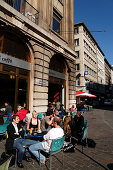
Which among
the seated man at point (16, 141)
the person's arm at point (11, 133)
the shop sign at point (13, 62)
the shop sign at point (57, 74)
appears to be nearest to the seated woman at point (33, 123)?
the seated man at point (16, 141)

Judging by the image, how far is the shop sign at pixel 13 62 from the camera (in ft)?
24.7

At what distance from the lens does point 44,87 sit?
32.0ft

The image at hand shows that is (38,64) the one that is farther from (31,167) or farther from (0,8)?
(31,167)

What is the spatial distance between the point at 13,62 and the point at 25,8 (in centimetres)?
447

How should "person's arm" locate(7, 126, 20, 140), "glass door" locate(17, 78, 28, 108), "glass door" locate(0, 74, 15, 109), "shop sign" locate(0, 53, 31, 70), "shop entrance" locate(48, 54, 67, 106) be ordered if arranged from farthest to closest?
1. "shop entrance" locate(48, 54, 67, 106)
2. "glass door" locate(17, 78, 28, 108)
3. "glass door" locate(0, 74, 15, 109)
4. "shop sign" locate(0, 53, 31, 70)
5. "person's arm" locate(7, 126, 20, 140)

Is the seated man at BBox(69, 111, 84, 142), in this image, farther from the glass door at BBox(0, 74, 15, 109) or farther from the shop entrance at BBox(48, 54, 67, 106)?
the shop entrance at BBox(48, 54, 67, 106)

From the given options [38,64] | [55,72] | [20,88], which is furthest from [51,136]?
[55,72]

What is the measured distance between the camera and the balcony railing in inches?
347

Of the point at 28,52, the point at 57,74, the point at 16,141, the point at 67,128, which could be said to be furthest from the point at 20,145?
the point at 57,74

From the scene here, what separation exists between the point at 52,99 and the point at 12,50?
7.14m

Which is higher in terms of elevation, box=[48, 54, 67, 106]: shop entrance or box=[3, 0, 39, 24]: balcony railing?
box=[3, 0, 39, 24]: balcony railing

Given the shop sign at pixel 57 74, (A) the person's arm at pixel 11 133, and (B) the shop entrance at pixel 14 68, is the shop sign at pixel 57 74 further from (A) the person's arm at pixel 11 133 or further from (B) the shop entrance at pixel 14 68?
(A) the person's arm at pixel 11 133

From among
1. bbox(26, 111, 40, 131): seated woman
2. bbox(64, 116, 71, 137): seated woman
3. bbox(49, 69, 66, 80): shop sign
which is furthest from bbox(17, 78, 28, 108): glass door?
bbox(64, 116, 71, 137): seated woman

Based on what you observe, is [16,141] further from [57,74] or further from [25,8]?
[25,8]
